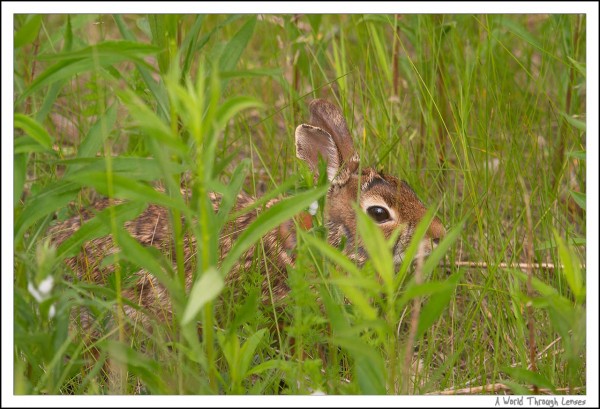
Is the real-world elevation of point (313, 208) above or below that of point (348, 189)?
above

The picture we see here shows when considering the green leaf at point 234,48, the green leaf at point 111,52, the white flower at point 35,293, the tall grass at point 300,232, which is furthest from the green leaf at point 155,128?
the white flower at point 35,293

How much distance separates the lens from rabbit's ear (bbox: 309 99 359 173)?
Result: 5074 mm

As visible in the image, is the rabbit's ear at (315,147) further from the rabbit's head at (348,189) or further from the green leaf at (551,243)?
the green leaf at (551,243)

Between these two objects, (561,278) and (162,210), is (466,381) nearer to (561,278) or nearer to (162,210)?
(561,278)

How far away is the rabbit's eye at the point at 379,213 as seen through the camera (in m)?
5.02

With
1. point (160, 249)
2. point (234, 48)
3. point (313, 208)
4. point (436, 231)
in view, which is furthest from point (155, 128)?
point (436, 231)

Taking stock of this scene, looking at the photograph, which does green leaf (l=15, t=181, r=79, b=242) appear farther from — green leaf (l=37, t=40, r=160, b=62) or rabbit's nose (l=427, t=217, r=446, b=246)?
rabbit's nose (l=427, t=217, r=446, b=246)

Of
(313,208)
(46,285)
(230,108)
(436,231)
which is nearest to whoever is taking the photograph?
(230,108)

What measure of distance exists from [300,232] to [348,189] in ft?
6.41

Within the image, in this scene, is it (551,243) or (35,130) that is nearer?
(35,130)

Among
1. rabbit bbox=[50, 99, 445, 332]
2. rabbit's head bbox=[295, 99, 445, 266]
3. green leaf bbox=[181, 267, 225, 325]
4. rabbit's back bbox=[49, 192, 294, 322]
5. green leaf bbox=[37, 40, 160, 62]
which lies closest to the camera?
green leaf bbox=[181, 267, 225, 325]

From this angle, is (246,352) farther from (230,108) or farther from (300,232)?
(230,108)

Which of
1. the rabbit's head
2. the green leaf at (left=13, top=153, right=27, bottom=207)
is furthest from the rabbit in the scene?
the green leaf at (left=13, top=153, right=27, bottom=207)

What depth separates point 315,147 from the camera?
5.13 m
